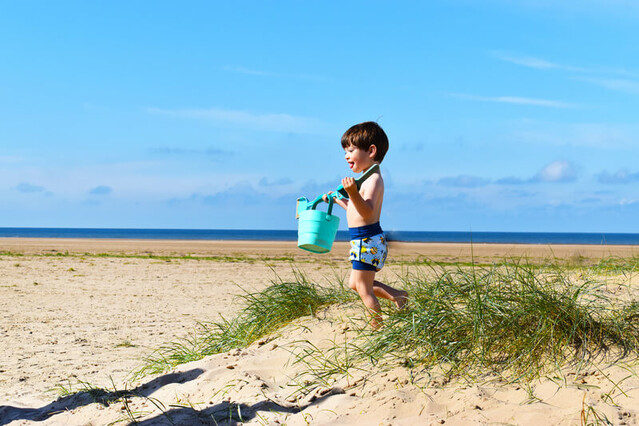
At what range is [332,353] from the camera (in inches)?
163

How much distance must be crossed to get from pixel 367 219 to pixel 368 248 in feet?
0.68

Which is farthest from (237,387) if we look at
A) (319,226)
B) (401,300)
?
(401,300)

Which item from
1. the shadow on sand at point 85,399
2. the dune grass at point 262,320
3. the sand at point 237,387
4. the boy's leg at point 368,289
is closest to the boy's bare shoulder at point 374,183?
the boy's leg at point 368,289

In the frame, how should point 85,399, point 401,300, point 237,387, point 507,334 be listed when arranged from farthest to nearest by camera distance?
point 401,300 < point 85,399 < point 237,387 < point 507,334

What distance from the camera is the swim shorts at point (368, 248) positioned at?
4.15 meters

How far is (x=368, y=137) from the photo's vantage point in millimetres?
4332

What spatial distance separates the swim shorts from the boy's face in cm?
46

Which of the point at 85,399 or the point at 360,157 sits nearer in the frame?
the point at 85,399

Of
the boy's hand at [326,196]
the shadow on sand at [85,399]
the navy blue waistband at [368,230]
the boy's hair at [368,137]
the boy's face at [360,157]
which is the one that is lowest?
the shadow on sand at [85,399]

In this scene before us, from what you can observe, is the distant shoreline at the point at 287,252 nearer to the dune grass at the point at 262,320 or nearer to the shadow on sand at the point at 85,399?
the dune grass at the point at 262,320

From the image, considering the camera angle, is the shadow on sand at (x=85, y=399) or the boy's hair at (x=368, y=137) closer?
the shadow on sand at (x=85, y=399)

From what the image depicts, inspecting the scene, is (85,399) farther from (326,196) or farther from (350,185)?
(350,185)

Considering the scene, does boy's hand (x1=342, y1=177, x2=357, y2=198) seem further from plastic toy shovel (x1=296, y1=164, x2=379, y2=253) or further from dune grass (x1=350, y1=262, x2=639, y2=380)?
dune grass (x1=350, y1=262, x2=639, y2=380)

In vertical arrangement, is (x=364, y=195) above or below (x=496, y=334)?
above
